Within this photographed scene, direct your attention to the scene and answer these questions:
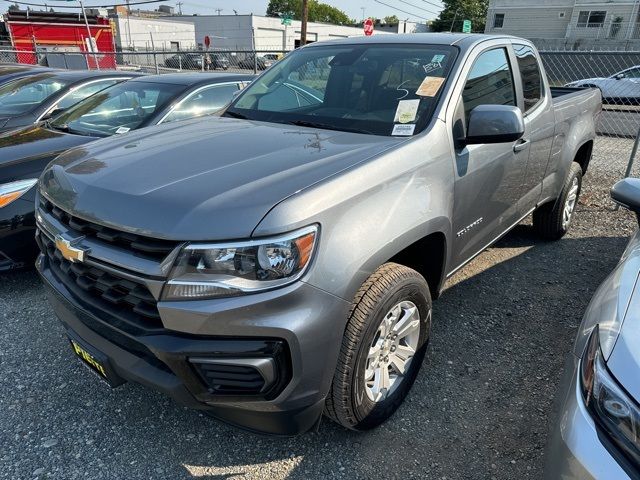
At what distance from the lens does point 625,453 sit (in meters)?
1.28

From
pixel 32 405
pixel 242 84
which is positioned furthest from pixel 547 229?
pixel 32 405

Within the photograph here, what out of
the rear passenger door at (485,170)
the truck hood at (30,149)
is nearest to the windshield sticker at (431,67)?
the rear passenger door at (485,170)

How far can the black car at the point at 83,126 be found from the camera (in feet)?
11.3

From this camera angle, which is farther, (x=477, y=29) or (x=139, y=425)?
(x=477, y=29)

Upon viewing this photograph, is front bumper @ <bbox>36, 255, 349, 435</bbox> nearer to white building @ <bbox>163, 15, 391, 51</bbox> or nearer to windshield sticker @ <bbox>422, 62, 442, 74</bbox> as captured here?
windshield sticker @ <bbox>422, 62, 442, 74</bbox>

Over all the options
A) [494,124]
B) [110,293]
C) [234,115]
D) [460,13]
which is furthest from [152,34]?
[110,293]

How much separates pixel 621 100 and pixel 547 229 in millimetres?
9061

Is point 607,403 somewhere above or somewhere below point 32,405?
above

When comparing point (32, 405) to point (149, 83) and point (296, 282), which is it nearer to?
point (296, 282)

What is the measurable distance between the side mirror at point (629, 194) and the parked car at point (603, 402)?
73 cm

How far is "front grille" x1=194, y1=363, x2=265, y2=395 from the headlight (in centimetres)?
252

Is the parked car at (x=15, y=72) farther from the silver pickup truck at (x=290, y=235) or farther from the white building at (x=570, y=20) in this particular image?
the white building at (x=570, y=20)

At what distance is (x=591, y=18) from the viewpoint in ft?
125

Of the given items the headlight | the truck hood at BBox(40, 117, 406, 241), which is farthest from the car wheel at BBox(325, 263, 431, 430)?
the headlight
